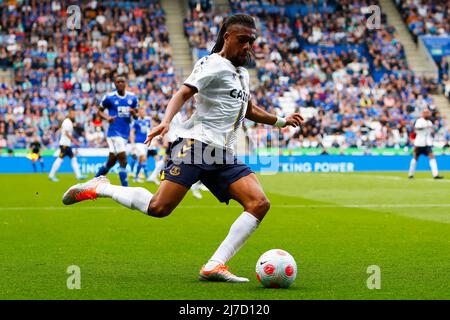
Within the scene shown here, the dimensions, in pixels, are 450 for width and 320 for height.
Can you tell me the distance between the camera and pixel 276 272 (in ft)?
24.0

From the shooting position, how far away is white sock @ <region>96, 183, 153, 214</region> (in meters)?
7.82

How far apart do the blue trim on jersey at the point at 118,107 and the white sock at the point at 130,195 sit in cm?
1175

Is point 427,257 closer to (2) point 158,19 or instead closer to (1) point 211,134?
(1) point 211,134

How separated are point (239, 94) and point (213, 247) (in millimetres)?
3155

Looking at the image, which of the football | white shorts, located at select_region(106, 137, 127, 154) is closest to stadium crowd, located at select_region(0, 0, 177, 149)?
white shorts, located at select_region(106, 137, 127, 154)

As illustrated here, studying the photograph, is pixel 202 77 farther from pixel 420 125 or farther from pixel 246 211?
pixel 420 125

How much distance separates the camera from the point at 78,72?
38156 millimetres

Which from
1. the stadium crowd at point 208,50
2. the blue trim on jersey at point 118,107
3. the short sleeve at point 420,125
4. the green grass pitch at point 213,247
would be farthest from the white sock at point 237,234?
the stadium crowd at point 208,50

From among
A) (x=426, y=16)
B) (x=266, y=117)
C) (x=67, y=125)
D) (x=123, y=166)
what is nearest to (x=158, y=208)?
(x=266, y=117)

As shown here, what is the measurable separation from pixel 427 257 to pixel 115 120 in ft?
39.7

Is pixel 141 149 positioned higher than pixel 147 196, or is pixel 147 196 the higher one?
pixel 147 196

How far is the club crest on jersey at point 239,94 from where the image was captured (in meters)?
7.84

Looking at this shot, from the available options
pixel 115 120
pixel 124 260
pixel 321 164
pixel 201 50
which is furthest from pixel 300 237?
pixel 201 50

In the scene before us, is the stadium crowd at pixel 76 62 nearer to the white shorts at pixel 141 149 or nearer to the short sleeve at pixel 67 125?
the short sleeve at pixel 67 125
